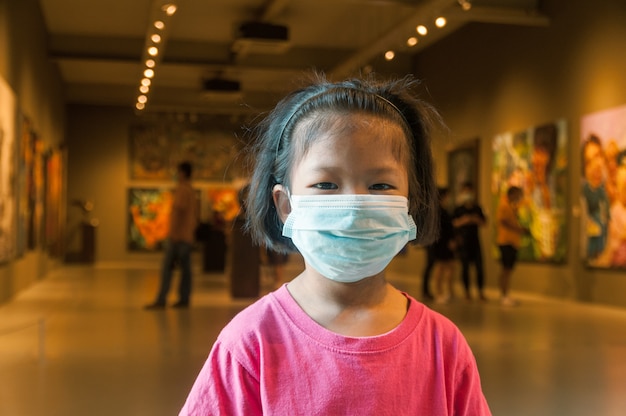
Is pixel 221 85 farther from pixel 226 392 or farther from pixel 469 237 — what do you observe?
pixel 226 392

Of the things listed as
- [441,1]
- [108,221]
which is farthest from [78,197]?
[441,1]

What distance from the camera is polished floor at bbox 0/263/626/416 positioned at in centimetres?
473

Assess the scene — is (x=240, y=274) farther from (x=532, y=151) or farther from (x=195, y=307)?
(x=532, y=151)

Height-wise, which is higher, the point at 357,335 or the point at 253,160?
the point at 253,160

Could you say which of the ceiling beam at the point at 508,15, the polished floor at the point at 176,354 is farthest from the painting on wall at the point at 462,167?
the polished floor at the point at 176,354

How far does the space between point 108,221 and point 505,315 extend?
18127 mm

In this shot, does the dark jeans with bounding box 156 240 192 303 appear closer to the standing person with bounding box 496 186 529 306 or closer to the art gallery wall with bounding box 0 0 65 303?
the art gallery wall with bounding box 0 0 65 303

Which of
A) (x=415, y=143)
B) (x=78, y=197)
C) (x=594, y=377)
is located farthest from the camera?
(x=78, y=197)

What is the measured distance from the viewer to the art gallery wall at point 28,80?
36.6 feet

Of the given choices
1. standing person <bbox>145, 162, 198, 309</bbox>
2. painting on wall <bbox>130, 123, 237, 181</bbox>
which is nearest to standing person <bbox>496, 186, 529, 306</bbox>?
standing person <bbox>145, 162, 198, 309</bbox>

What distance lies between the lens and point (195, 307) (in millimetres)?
10188

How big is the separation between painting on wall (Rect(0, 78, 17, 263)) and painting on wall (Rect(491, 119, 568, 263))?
25.2ft

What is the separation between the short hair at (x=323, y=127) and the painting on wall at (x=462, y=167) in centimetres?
1471

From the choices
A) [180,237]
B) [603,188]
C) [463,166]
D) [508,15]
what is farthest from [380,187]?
[463,166]
